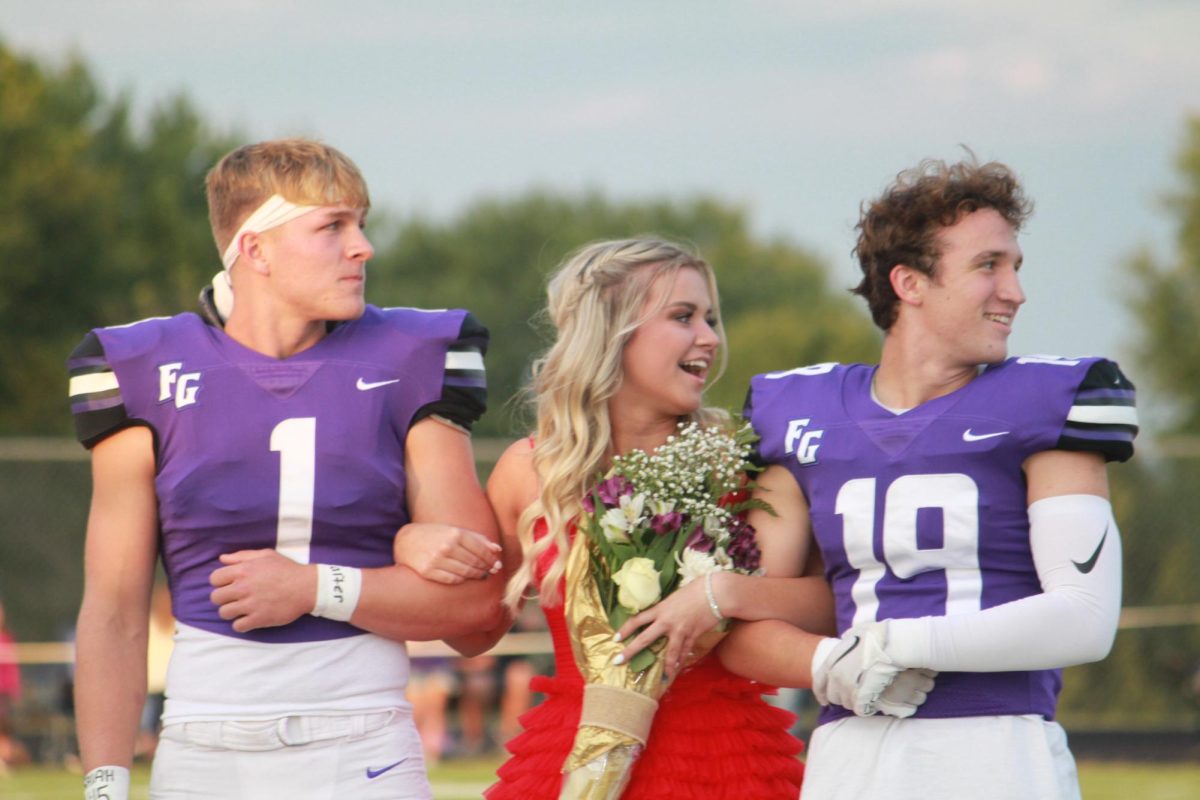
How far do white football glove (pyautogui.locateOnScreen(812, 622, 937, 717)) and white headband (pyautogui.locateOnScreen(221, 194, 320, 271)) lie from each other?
1558 mm

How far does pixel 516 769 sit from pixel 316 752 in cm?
64

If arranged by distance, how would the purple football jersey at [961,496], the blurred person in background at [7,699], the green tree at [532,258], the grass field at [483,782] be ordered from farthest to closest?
the green tree at [532,258] → the blurred person in background at [7,699] → the grass field at [483,782] → the purple football jersey at [961,496]

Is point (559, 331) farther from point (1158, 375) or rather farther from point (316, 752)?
point (1158, 375)

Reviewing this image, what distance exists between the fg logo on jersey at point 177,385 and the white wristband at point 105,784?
825 mm

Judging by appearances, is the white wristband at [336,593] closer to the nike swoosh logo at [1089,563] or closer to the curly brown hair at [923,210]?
the curly brown hair at [923,210]

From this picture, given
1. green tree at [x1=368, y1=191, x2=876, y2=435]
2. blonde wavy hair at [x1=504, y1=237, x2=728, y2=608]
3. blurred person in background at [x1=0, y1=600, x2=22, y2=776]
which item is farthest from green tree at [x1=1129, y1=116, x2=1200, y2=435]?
blonde wavy hair at [x1=504, y1=237, x2=728, y2=608]

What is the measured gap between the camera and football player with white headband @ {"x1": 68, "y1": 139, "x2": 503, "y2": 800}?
369 cm

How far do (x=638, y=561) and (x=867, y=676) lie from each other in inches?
26.4

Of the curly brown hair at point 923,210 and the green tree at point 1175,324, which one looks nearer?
the curly brown hair at point 923,210

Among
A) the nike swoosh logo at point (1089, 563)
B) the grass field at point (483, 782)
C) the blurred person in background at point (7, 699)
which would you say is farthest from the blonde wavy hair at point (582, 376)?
the blurred person in background at point (7, 699)

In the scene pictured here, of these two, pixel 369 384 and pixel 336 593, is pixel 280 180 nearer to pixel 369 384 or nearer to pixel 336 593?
pixel 369 384

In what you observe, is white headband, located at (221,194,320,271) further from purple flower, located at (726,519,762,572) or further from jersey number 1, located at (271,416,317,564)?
purple flower, located at (726,519,762,572)

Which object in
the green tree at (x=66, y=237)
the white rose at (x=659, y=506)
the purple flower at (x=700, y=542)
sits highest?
the white rose at (x=659, y=506)

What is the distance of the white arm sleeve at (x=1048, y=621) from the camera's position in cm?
344
